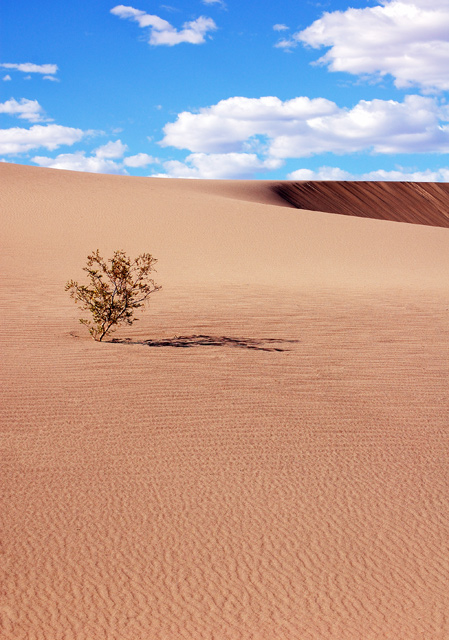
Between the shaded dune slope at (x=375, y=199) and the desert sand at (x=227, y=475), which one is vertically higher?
the shaded dune slope at (x=375, y=199)

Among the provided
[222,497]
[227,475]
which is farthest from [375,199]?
[222,497]

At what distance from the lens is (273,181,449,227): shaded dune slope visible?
58812 mm

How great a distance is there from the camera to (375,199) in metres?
65.0

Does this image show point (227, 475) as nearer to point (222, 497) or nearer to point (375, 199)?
point (222, 497)

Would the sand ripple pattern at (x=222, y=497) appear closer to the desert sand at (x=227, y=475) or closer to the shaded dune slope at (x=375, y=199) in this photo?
the desert sand at (x=227, y=475)

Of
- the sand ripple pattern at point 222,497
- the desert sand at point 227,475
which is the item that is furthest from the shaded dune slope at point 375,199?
the sand ripple pattern at point 222,497

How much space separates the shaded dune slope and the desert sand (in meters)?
47.7

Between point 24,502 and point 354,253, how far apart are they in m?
20.7

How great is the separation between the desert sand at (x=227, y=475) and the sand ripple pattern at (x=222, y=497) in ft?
0.05

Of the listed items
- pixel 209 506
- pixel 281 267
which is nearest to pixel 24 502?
pixel 209 506

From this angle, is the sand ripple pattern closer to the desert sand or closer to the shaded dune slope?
the desert sand

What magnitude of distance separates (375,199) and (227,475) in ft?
210

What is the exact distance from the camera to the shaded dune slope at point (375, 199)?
5881cm

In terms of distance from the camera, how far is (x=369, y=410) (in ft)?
19.7
